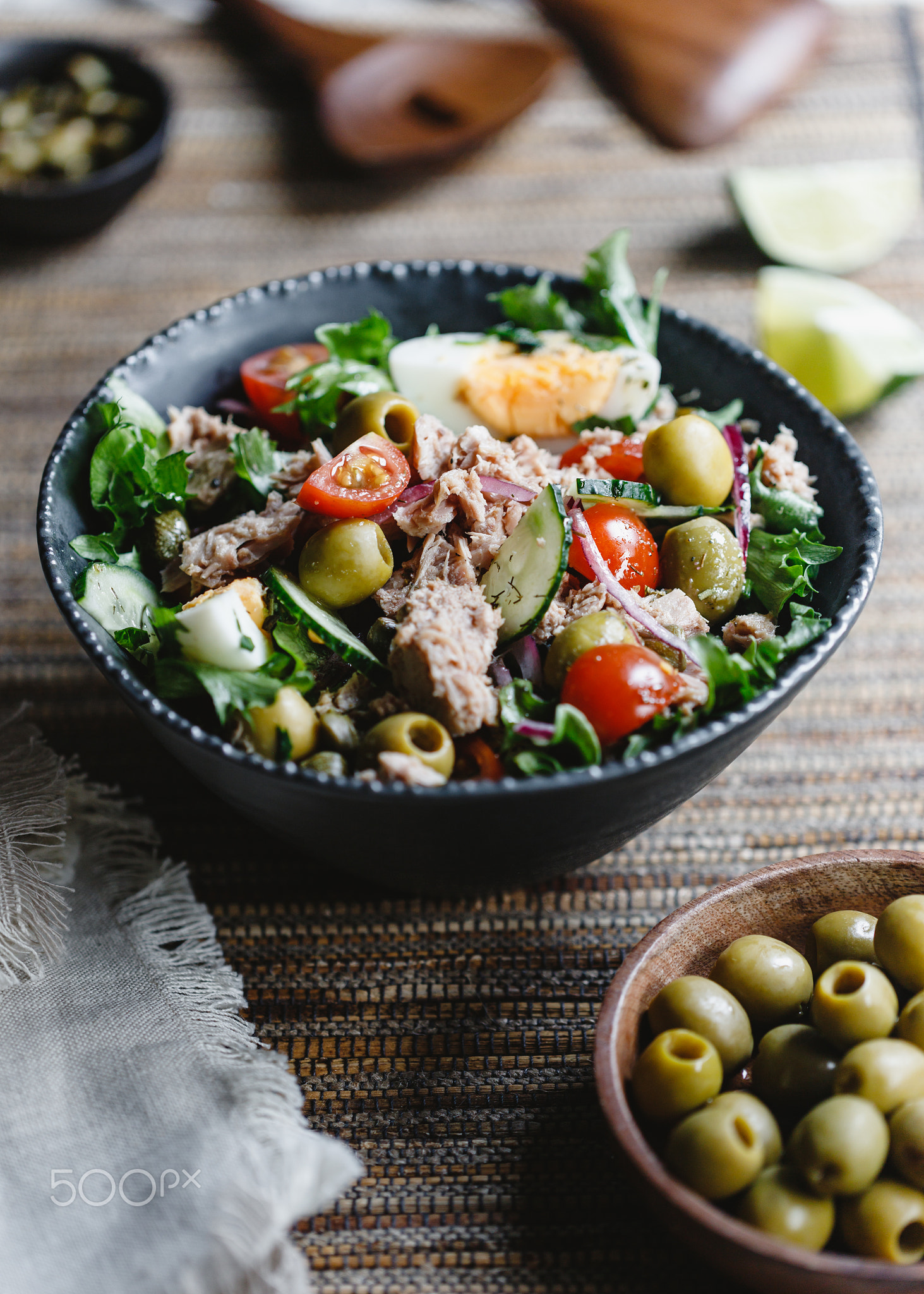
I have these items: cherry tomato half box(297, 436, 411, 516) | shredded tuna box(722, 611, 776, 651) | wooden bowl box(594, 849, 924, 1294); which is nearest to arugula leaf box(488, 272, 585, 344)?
cherry tomato half box(297, 436, 411, 516)

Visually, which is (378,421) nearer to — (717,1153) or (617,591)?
(617,591)

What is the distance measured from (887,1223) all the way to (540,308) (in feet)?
7.09

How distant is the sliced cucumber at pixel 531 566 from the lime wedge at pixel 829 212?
2175mm

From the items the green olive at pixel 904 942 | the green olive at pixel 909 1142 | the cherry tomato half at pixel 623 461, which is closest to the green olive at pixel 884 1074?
the green olive at pixel 909 1142

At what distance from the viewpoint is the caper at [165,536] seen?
2.38 meters

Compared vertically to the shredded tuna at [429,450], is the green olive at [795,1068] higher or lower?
lower

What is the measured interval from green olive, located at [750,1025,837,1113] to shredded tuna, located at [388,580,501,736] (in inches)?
29.5

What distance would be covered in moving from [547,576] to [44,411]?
2.16 metres

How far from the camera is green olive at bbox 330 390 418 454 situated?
2396 mm

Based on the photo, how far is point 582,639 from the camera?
2037 mm

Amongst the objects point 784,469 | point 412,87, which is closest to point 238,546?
point 784,469

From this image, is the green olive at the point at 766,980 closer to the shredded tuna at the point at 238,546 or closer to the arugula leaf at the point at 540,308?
the shredded tuna at the point at 238,546

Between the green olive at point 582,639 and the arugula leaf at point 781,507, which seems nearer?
the green olive at point 582,639

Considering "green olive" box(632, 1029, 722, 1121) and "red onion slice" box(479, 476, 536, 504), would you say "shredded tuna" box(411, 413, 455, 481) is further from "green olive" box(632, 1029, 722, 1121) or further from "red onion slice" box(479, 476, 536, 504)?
"green olive" box(632, 1029, 722, 1121)
